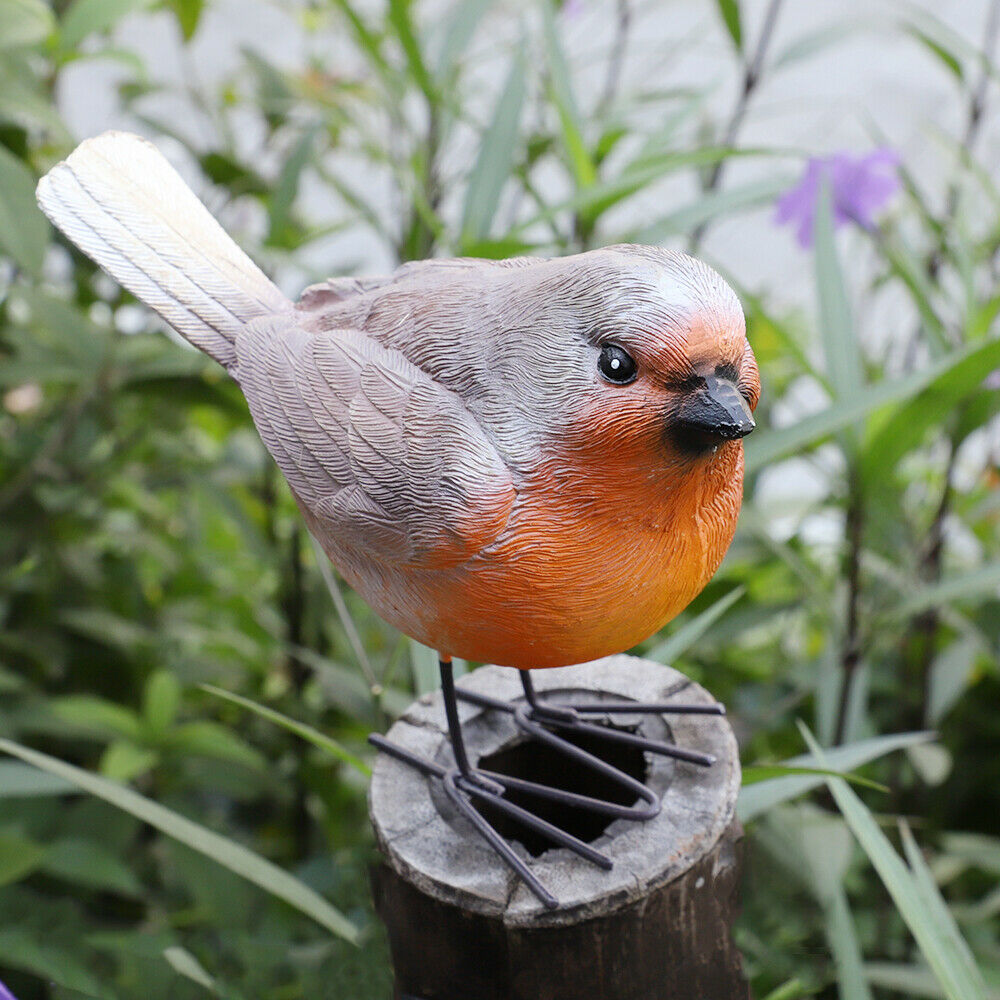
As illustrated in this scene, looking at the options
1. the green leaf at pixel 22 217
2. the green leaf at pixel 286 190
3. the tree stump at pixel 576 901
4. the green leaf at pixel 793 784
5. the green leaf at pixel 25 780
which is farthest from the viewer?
the green leaf at pixel 286 190

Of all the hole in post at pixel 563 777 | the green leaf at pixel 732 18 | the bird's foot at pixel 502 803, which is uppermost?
the green leaf at pixel 732 18

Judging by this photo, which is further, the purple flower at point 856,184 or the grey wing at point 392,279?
→ the purple flower at point 856,184

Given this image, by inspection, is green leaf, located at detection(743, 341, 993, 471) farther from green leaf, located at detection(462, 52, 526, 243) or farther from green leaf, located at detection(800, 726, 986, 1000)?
green leaf, located at detection(462, 52, 526, 243)

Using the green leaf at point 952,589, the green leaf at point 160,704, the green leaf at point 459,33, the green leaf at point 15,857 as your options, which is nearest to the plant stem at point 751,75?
the green leaf at point 459,33

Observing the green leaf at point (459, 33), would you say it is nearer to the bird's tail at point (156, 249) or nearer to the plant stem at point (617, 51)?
the plant stem at point (617, 51)

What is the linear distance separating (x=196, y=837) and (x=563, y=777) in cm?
36

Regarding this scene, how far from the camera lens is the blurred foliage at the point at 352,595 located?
3.98 ft

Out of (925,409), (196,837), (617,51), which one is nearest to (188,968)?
(196,837)

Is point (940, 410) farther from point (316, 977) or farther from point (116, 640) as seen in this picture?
point (116, 640)

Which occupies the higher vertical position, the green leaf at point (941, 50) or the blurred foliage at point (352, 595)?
the green leaf at point (941, 50)

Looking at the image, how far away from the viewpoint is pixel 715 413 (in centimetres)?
72

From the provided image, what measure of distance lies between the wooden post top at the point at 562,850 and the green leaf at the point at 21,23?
2.86 feet

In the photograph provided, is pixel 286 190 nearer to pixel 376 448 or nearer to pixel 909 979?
pixel 376 448

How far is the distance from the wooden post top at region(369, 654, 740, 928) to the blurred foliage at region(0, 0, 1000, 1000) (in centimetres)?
8
